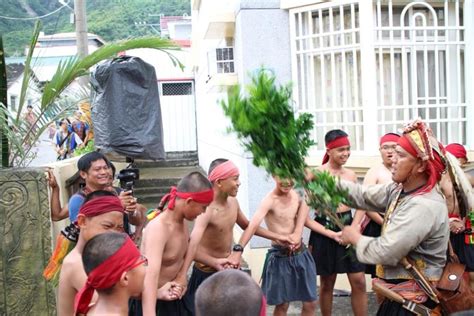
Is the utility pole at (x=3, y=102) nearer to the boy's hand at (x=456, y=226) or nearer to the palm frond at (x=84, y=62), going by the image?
the palm frond at (x=84, y=62)

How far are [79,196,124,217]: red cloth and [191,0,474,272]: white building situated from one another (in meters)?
3.50

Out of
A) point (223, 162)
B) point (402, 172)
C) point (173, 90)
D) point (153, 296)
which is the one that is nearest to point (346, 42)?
point (223, 162)

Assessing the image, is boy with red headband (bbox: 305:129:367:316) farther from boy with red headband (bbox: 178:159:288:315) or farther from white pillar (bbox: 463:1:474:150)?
white pillar (bbox: 463:1:474:150)

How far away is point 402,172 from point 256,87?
102cm

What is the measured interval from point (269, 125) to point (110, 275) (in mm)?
1303

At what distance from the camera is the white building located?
21.3ft

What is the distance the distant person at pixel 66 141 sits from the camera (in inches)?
441

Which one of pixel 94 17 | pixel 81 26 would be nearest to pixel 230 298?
pixel 81 26

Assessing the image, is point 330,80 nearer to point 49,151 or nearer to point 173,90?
point 49,151

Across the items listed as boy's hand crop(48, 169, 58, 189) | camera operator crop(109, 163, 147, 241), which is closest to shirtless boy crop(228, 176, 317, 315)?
camera operator crop(109, 163, 147, 241)

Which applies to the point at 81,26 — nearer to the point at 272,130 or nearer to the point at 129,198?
the point at 129,198

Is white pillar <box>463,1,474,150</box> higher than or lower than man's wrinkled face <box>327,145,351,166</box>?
higher

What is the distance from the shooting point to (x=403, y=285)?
141 inches

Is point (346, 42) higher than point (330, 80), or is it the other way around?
point (346, 42)
